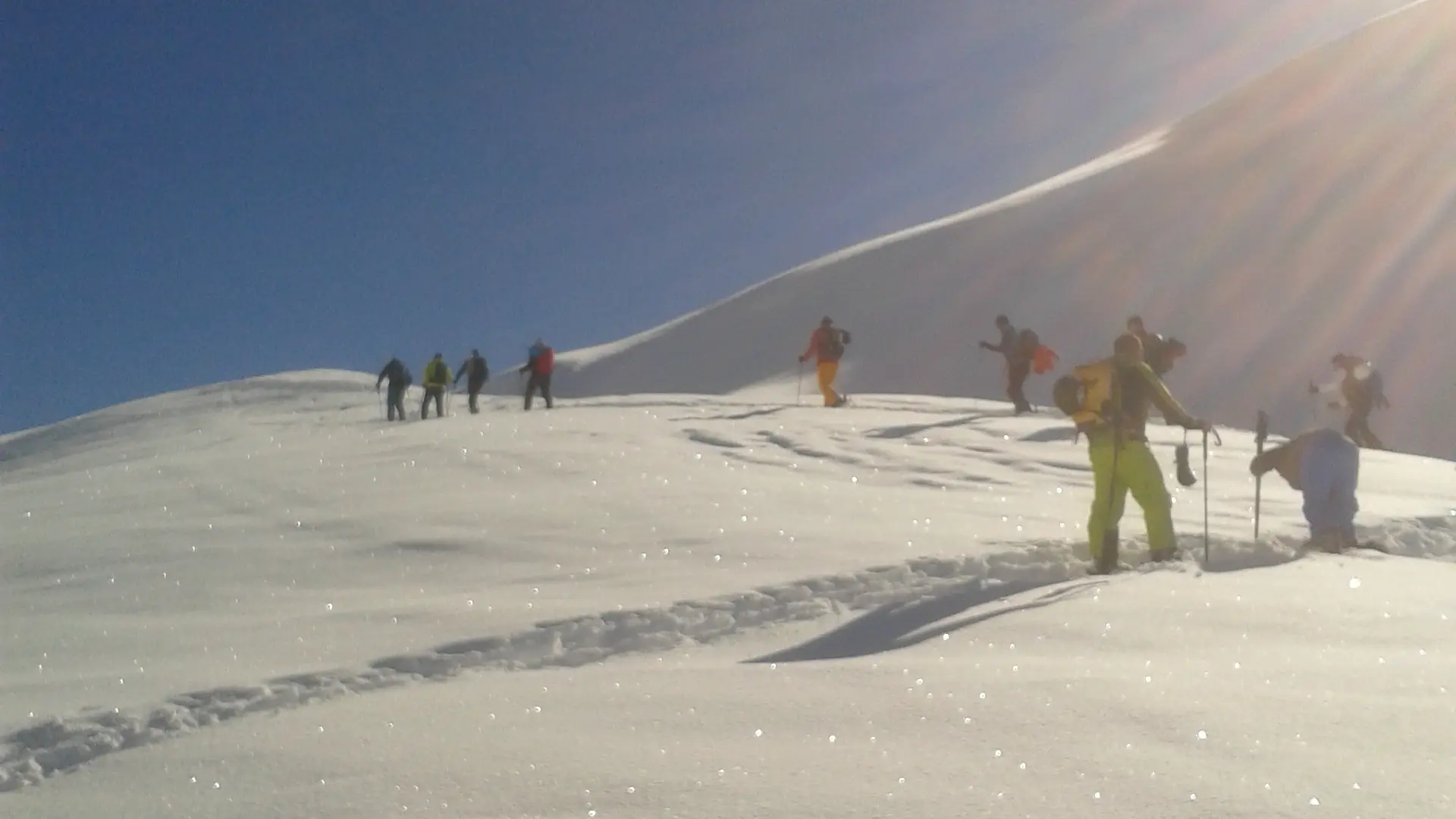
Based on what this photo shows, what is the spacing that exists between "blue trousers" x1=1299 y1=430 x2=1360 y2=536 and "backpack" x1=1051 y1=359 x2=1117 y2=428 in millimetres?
1607

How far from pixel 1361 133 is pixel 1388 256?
1244cm

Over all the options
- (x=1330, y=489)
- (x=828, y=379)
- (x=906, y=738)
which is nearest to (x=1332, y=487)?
(x=1330, y=489)

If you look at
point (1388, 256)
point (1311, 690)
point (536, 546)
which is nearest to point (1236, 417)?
point (1388, 256)

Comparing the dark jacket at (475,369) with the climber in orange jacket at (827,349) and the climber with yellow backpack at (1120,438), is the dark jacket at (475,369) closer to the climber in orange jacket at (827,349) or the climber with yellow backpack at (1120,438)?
the climber in orange jacket at (827,349)

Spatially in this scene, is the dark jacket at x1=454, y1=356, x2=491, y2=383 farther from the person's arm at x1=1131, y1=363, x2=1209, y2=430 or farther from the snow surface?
the person's arm at x1=1131, y1=363, x2=1209, y2=430

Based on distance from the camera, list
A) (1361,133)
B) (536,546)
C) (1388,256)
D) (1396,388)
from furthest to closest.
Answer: (1361,133)
(1388,256)
(1396,388)
(536,546)

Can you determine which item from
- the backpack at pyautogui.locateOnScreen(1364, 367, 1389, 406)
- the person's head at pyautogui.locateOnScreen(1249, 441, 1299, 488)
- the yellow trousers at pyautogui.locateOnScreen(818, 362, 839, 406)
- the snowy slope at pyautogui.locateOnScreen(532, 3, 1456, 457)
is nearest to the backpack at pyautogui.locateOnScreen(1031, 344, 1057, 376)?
the yellow trousers at pyautogui.locateOnScreen(818, 362, 839, 406)

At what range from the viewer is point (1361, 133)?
46812 mm

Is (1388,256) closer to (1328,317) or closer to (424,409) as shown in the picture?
(1328,317)

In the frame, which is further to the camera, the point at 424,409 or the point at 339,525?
the point at 424,409

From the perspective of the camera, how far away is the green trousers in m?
7.39

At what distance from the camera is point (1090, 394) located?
301 inches

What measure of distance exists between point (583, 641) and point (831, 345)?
12.2 metres

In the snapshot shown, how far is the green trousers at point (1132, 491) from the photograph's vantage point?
7395 mm
